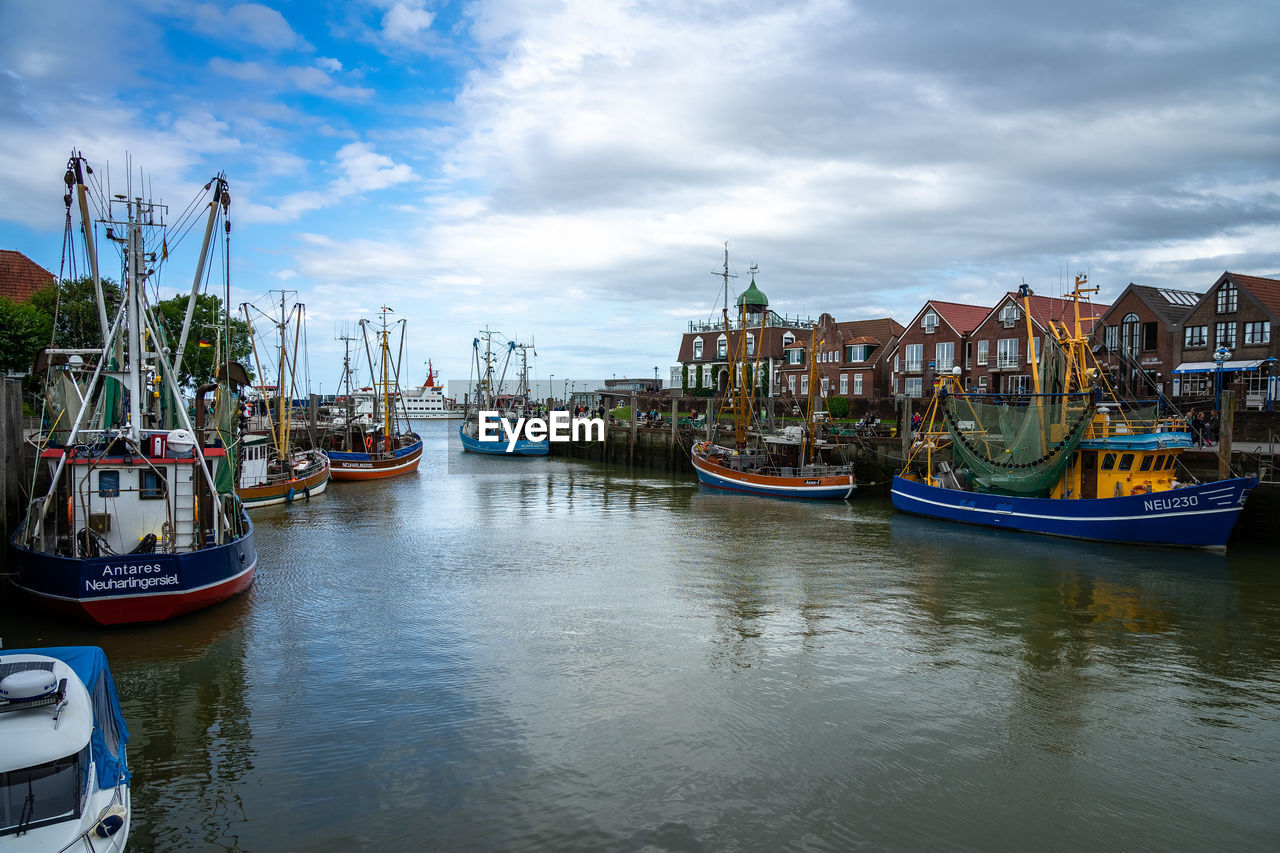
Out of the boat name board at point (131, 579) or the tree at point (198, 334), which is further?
the tree at point (198, 334)

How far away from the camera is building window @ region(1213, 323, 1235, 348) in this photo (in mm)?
50750

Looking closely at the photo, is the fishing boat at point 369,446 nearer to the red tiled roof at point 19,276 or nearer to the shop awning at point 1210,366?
the red tiled roof at point 19,276

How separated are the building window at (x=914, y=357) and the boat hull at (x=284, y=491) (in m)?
51.2

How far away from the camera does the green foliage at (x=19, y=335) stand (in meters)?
40.0

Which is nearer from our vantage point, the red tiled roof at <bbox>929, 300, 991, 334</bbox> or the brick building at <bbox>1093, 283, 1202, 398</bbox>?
the brick building at <bbox>1093, 283, 1202, 398</bbox>

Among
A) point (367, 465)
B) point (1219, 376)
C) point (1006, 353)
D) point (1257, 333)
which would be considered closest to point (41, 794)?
point (367, 465)

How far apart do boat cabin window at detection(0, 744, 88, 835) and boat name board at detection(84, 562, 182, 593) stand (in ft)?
33.5

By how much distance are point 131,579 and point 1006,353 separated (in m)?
62.6

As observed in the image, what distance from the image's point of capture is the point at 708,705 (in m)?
14.0

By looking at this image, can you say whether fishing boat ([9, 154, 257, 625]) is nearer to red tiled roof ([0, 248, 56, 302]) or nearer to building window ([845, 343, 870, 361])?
red tiled roof ([0, 248, 56, 302])

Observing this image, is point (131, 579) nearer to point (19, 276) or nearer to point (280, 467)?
point (280, 467)

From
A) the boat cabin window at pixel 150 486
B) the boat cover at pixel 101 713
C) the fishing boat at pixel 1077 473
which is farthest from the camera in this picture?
the fishing boat at pixel 1077 473

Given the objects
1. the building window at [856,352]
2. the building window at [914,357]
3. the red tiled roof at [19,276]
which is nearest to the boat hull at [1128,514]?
the building window at [914,357]

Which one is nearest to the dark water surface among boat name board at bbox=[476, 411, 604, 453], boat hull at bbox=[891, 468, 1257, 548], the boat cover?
the boat cover
